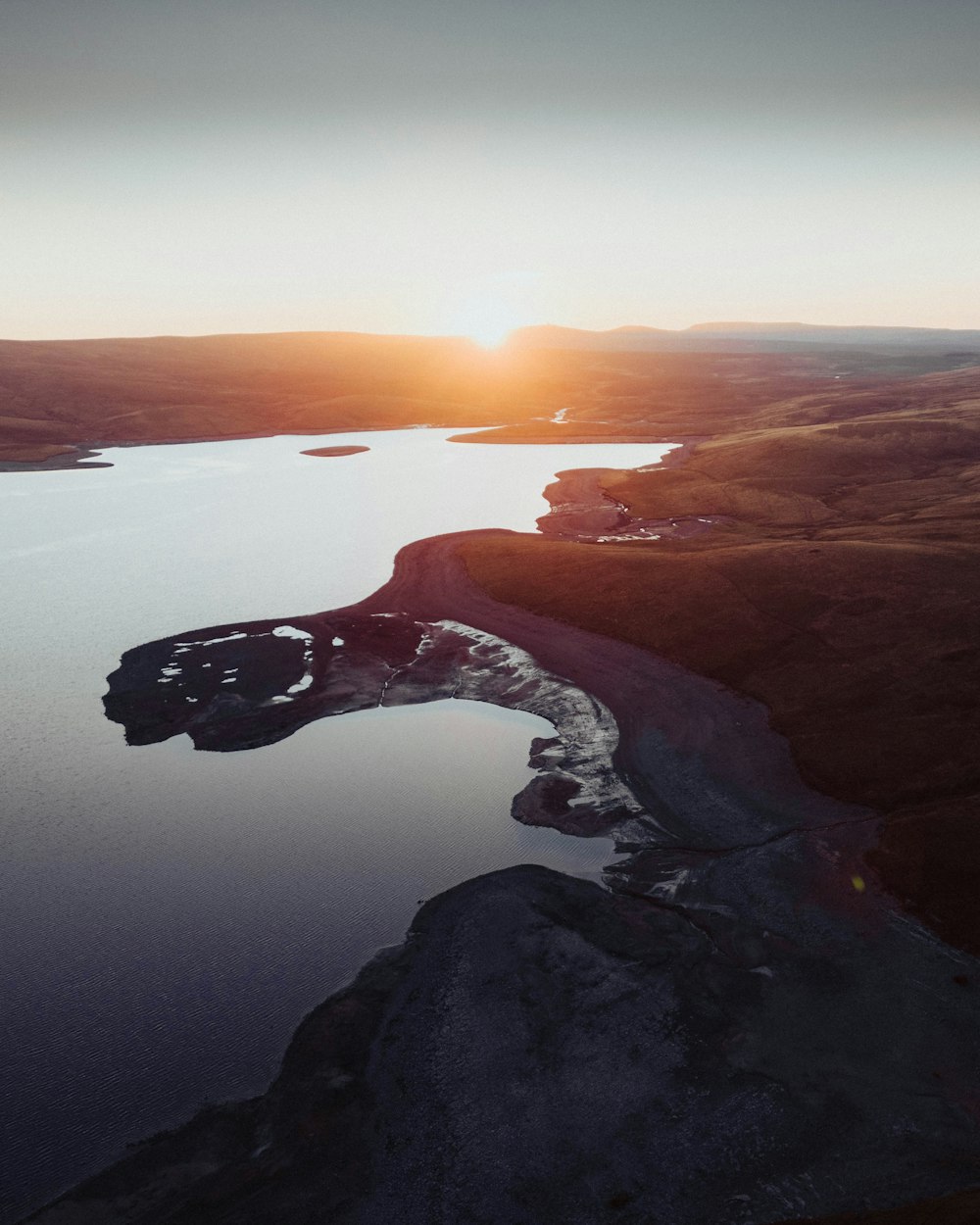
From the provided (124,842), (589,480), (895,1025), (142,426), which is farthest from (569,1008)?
(142,426)

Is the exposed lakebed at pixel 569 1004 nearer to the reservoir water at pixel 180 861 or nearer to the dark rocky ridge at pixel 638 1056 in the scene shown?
the dark rocky ridge at pixel 638 1056

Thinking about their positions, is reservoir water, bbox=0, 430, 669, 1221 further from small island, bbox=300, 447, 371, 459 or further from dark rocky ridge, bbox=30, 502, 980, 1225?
small island, bbox=300, 447, 371, 459

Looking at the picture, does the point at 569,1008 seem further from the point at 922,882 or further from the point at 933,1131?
the point at 922,882

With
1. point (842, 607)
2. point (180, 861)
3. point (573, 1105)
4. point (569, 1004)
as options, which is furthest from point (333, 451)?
point (573, 1105)

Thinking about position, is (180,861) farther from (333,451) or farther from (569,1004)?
(333,451)

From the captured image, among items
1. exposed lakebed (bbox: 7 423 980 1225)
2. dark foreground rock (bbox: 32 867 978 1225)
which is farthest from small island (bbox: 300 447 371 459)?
dark foreground rock (bbox: 32 867 978 1225)

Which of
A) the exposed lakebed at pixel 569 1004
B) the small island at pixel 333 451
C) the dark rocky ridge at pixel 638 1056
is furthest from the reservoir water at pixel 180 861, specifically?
the small island at pixel 333 451
